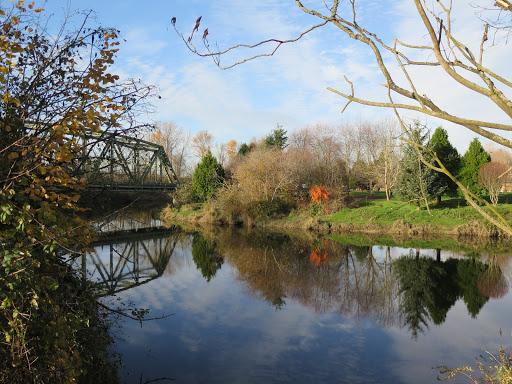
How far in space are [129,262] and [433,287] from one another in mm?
9763

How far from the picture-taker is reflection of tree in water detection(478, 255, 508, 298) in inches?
380

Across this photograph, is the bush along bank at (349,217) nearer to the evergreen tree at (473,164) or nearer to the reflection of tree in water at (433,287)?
the evergreen tree at (473,164)

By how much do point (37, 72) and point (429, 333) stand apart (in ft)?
23.7

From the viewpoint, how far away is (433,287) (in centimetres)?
1008

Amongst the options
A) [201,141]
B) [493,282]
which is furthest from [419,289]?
[201,141]

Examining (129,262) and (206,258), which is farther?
(206,258)

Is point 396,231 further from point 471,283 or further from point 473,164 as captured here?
point 473,164

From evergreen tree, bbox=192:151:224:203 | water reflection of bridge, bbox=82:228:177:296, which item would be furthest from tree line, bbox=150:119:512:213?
water reflection of bridge, bbox=82:228:177:296

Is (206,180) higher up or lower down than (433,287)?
higher up

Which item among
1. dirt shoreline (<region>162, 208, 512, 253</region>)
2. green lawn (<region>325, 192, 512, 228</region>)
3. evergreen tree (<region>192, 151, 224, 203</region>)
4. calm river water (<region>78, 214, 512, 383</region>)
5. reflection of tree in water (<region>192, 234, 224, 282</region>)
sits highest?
evergreen tree (<region>192, 151, 224, 203</region>)

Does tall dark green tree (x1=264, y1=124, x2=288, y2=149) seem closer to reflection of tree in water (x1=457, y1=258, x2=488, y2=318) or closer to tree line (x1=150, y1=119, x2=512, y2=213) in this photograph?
tree line (x1=150, y1=119, x2=512, y2=213)

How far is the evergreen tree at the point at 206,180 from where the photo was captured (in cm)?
2838

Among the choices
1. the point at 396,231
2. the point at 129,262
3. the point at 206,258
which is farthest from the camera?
the point at 396,231

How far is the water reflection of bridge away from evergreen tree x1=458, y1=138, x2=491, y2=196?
17.6 m
